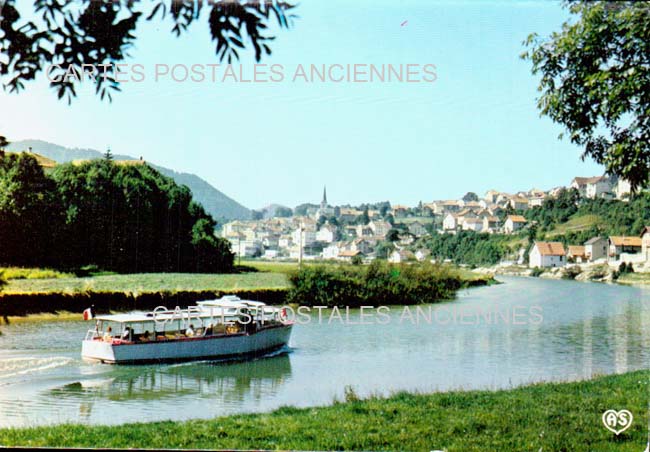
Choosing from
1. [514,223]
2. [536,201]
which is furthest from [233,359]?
[536,201]

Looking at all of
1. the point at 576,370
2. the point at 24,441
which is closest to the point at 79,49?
the point at 24,441

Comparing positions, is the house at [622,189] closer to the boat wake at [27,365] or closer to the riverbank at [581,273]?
the riverbank at [581,273]

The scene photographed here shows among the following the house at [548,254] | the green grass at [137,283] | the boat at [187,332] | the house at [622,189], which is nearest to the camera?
the house at [622,189]

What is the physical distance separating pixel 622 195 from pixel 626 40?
105cm

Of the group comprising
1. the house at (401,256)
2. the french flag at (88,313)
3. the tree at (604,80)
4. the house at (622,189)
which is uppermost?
the tree at (604,80)

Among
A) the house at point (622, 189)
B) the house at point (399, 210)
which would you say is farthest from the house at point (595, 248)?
the house at point (399, 210)

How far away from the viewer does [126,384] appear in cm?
502

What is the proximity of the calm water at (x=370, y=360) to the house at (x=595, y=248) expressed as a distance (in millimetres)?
226

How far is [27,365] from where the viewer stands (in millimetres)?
4852

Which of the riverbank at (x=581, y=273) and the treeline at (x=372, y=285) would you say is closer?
the treeline at (x=372, y=285)

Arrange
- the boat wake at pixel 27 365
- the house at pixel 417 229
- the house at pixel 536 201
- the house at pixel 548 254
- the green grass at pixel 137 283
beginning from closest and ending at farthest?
the boat wake at pixel 27 365 → the green grass at pixel 137 283 → the house at pixel 417 229 → the house at pixel 536 201 → the house at pixel 548 254

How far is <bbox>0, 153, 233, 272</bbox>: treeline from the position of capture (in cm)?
466

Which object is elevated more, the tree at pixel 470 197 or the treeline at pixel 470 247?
the tree at pixel 470 197

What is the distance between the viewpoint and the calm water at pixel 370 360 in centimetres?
476
